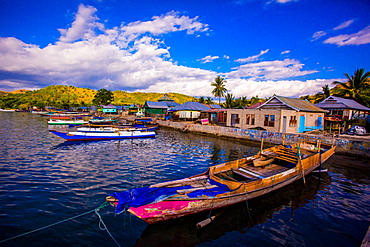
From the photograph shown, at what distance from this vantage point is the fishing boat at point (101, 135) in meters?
26.9

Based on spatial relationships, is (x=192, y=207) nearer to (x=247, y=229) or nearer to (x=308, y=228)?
(x=247, y=229)

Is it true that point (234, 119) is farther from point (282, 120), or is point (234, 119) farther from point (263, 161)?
point (263, 161)

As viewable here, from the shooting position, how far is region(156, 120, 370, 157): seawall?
A: 2031 centimetres

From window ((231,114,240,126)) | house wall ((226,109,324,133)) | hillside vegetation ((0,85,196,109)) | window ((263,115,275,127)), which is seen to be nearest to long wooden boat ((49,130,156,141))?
window ((231,114,240,126))

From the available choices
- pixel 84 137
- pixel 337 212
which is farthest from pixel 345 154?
pixel 84 137

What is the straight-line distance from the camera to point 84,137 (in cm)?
2770

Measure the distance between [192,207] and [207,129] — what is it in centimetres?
2876

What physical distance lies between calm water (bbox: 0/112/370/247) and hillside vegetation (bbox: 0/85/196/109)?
108 meters

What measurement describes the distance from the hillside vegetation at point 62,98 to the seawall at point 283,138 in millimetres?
95939

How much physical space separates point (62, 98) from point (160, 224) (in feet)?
497

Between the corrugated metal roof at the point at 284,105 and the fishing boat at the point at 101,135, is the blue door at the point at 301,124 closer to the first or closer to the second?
the corrugated metal roof at the point at 284,105

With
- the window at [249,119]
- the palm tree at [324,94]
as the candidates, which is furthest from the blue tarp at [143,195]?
the palm tree at [324,94]

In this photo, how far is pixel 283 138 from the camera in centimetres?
2016

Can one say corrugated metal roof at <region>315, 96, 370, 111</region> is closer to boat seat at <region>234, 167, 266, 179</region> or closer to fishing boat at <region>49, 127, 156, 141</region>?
boat seat at <region>234, 167, 266, 179</region>
